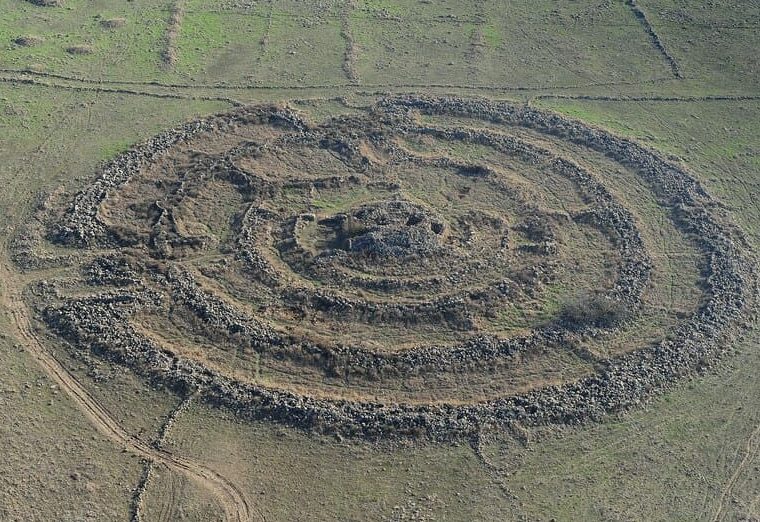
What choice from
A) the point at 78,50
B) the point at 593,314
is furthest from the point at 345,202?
the point at 78,50

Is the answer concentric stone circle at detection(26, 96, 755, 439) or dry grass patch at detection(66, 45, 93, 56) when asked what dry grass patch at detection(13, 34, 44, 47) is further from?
concentric stone circle at detection(26, 96, 755, 439)

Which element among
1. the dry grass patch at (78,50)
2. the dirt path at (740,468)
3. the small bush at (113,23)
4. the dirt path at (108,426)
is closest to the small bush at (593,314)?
the dirt path at (740,468)

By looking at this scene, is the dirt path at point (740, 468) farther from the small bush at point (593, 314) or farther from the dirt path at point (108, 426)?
the dirt path at point (108, 426)

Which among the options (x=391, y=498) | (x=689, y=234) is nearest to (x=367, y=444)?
(x=391, y=498)

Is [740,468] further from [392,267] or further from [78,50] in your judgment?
[78,50]

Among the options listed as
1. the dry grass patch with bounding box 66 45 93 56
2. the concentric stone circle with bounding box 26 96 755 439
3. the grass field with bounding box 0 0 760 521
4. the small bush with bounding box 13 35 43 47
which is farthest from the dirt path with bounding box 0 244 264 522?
the small bush with bounding box 13 35 43 47

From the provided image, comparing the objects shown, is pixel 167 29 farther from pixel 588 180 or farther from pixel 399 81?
pixel 588 180
